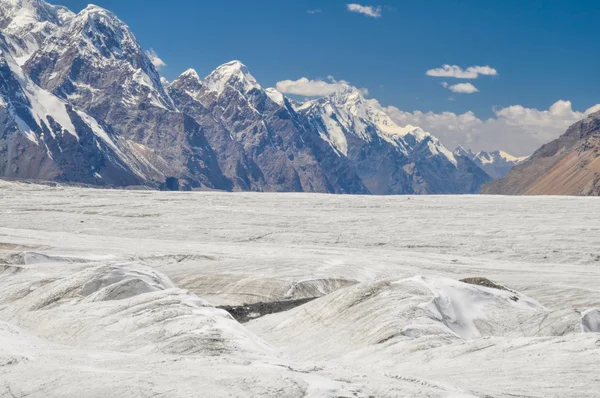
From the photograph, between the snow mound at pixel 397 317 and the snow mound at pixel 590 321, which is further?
the snow mound at pixel 397 317

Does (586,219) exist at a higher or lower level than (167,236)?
higher

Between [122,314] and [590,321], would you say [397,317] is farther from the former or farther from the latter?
[122,314]

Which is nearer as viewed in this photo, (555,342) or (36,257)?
(555,342)

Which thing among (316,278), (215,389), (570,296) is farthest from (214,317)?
(570,296)

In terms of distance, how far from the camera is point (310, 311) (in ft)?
83.7

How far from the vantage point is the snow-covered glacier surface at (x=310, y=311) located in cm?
1456

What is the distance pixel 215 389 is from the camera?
13.2 metres

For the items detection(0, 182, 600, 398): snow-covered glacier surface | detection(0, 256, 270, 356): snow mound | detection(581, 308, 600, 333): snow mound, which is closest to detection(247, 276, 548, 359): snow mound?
detection(0, 182, 600, 398): snow-covered glacier surface

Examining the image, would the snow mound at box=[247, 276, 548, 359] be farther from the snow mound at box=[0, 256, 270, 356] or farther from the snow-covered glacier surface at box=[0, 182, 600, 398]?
the snow mound at box=[0, 256, 270, 356]

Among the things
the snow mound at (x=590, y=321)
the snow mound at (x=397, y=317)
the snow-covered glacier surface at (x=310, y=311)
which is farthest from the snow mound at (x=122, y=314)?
the snow mound at (x=590, y=321)

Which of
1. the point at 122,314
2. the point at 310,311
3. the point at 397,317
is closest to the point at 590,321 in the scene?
the point at 397,317

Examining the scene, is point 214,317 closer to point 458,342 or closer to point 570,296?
point 458,342

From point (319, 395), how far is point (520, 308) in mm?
13986

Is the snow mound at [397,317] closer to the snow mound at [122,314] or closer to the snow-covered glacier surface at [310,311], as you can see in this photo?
the snow-covered glacier surface at [310,311]
